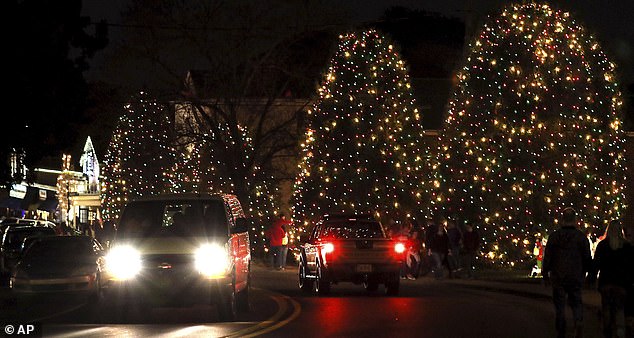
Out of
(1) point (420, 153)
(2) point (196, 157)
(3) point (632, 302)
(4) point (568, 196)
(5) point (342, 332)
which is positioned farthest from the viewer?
(2) point (196, 157)

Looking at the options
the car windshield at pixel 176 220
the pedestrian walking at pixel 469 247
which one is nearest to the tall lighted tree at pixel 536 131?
the pedestrian walking at pixel 469 247

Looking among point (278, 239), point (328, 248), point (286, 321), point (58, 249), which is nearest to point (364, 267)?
point (328, 248)

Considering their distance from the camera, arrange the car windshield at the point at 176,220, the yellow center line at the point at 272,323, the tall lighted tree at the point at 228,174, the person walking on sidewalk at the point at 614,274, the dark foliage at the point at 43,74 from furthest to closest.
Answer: the tall lighted tree at the point at 228,174
the dark foliage at the point at 43,74
the car windshield at the point at 176,220
the yellow center line at the point at 272,323
the person walking on sidewalk at the point at 614,274

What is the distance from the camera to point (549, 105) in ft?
139

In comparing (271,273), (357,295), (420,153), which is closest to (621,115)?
(420,153)

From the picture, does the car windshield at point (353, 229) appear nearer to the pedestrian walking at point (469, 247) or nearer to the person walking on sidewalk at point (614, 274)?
the pedestrian walking at point (469, 247)

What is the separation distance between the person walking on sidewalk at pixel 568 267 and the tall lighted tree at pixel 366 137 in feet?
104

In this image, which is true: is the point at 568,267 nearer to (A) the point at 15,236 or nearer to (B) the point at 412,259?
(B) the point at 412,259

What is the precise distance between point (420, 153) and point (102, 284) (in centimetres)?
2197

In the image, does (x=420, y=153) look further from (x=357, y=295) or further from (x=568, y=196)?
(x=357, y=295)

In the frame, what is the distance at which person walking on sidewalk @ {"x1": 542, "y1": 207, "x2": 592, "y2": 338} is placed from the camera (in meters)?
17.7

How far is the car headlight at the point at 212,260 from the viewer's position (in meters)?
22.4

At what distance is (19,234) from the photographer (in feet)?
128

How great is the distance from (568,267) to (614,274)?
64cm
